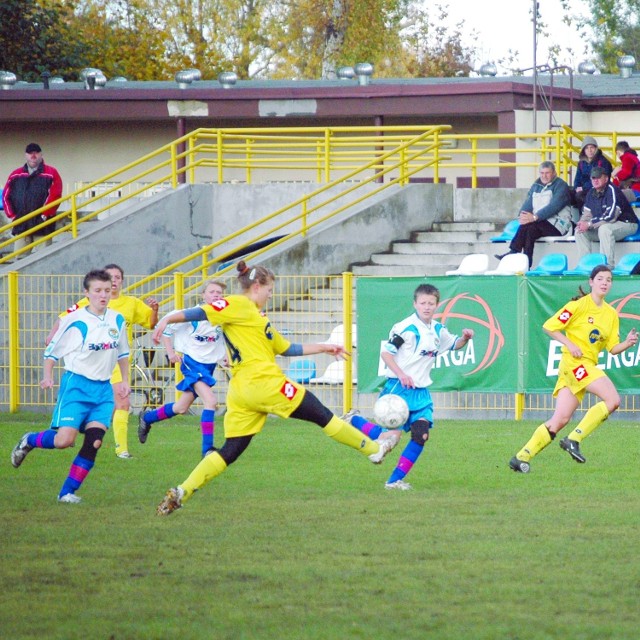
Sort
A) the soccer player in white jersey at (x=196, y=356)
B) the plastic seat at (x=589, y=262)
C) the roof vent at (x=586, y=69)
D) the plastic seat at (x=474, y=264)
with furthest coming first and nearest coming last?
the roof vent at (x=586, y=69) < the plastic seat at (x=474, y=264) < the plastic seat at (x=589, y=262) < the soccer player in white jersey at (x=196, y=356)

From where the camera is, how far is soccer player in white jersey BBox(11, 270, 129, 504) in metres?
9.62

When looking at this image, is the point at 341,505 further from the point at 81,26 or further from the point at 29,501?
the point at 81,26

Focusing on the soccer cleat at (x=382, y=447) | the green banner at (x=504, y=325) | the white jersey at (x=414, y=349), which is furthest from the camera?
the green banner at (x=504, y=325)

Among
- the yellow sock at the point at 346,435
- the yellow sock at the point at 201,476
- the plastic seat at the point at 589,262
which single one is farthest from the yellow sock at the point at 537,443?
the plastic seat at the point at 589,262

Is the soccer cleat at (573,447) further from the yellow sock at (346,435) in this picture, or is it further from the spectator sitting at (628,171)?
the spectator sitting at (628,171)

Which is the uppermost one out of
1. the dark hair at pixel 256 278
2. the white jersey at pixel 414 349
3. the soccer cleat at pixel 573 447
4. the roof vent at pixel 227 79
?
the roof vent at pixel 227 79

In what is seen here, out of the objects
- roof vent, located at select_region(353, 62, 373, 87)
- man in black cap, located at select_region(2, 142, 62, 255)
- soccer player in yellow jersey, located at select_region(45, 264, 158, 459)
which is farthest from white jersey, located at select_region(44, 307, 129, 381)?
roof vent, located at select_region(353, 62, 373, 87)

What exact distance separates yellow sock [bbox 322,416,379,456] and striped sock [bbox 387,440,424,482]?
0.69 metres

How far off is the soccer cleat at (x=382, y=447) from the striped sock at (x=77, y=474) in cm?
210

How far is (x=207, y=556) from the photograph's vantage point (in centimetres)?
751

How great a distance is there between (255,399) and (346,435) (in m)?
0.76

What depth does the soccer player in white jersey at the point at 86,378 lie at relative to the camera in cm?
962

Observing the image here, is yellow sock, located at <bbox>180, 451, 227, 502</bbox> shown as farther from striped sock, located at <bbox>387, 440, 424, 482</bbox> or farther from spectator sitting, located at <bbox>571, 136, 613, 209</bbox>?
spectator sitting, located at <bbox>571, 136, 613, 209</bbox>

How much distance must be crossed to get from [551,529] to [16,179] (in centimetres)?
1531
